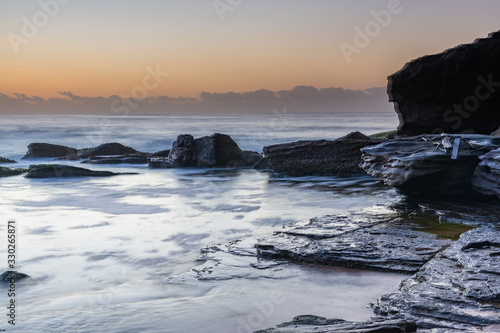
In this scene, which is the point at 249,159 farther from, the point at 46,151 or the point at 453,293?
the point at 453,293

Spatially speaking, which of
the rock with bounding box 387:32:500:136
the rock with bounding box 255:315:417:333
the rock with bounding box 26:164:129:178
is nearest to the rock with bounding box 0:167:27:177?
the rock with bounding box 26:164:129:178

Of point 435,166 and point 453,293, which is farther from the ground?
point 435,166

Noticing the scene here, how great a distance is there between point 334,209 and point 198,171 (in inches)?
360

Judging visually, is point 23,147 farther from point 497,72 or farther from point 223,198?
point 497,72

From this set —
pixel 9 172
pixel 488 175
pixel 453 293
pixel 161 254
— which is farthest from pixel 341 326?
pixel 9 172

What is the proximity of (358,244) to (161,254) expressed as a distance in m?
2.94

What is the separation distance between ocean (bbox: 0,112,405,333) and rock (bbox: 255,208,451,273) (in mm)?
226

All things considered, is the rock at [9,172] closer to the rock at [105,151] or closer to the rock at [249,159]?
the rock at [105,151]

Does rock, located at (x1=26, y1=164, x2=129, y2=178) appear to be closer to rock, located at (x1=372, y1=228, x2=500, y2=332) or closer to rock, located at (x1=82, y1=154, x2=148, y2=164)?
rock, located at (x1=82, y1=154, x2=148, y2=164)

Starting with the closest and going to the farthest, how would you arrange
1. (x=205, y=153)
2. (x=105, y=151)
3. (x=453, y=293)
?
1. (x=453, y=293)
2. (x=205, y=153)
3. (x=105, y=151)

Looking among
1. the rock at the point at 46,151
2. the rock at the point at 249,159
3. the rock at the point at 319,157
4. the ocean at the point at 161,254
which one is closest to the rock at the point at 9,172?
the ocean at the point at 161,254

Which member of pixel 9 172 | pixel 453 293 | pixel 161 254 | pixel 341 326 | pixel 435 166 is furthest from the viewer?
pixel 9 172

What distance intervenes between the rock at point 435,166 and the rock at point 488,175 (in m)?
0.22

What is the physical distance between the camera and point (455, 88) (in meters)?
12.7
